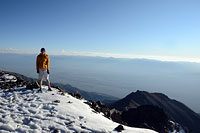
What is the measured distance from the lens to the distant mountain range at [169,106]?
89625 mm

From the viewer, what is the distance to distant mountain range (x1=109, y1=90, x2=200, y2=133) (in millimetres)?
89625

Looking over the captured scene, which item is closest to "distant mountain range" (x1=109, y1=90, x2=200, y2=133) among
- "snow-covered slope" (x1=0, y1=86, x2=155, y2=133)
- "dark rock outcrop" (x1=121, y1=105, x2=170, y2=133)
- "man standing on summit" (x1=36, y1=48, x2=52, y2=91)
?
"dark rock outcrop" (x1=121, y1=105, x2=170, y2=133)

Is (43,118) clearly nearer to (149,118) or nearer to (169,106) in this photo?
(149,118)

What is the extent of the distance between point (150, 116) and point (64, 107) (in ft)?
153

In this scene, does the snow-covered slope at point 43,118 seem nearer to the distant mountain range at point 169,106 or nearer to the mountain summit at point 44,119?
the mountain summit at point 44,119

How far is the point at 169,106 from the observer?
109000 mm

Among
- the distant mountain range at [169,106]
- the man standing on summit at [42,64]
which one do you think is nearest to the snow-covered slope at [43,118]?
the man standing on summit at [42,64]

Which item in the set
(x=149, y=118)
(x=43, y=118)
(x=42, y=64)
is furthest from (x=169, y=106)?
(x=43, y=118)

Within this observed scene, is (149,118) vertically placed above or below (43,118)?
below

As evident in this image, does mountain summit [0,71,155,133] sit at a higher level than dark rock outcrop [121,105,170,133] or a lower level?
higher

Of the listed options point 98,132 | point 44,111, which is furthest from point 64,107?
point 98,132

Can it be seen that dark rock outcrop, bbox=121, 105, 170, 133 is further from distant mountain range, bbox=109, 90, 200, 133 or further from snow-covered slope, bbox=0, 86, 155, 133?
snow-covered slope, bbox=0, 86, 155, 133

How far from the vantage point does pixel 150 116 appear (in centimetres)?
4791

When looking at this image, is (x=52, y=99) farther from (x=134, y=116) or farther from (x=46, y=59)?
(x=134, y=116)
